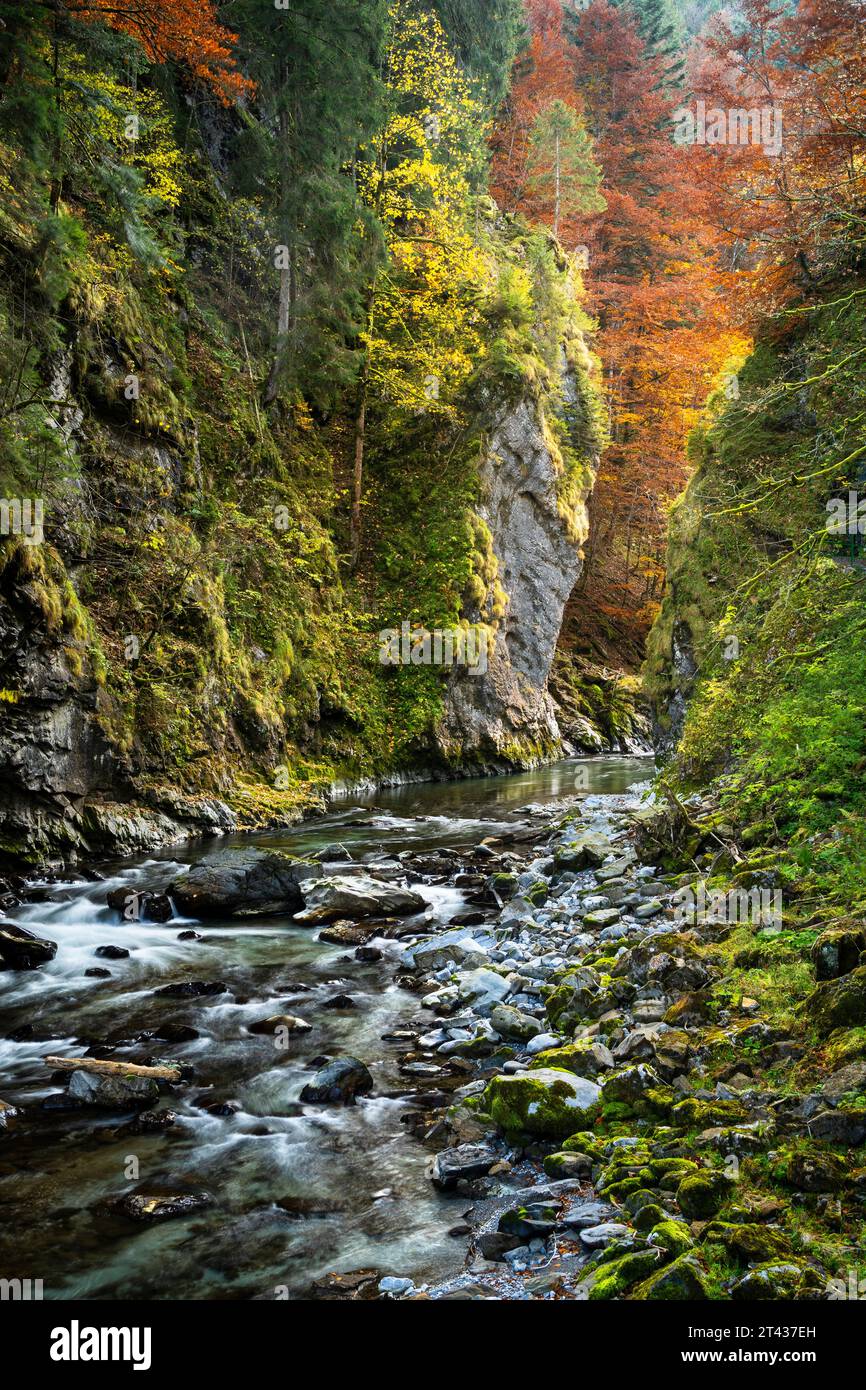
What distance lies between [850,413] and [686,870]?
4475 mm

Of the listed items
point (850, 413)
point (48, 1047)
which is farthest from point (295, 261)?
point (48, 1047)

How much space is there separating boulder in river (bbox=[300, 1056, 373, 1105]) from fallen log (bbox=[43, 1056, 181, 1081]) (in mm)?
906

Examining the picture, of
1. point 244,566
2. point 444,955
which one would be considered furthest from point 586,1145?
point 244,566

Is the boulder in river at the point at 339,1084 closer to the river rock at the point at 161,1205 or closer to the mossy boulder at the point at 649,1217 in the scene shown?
the river rock at the point at 161,1205

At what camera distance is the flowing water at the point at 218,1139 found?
379 cm

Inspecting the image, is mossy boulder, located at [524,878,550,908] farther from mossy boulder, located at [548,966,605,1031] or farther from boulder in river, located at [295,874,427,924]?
mossy boulder, located at [548,966,605,1031]

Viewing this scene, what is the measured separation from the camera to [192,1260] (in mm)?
3801

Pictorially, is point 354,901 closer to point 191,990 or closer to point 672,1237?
point 191,990

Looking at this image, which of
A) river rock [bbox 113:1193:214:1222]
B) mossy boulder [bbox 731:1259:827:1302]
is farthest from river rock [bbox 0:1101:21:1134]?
mossy boulder [bbox 731:1259:827:1302]

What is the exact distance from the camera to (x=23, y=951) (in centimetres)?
758

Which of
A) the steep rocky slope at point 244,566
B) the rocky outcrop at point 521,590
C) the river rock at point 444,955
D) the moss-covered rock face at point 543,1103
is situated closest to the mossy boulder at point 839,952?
the moss-covered rock face at point 543,1103

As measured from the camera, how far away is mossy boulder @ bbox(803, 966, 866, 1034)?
4.27 meters

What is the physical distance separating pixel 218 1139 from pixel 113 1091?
82 cm

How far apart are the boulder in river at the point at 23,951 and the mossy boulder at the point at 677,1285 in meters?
6.19
